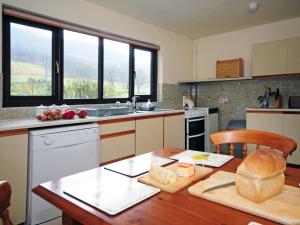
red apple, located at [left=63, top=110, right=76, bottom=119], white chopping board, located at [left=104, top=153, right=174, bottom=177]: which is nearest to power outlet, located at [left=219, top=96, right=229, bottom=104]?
red apple, located at [left=63, top=110, right=76, bottom=119]

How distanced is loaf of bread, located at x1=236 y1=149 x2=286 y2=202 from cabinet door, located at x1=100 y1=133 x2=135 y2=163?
182 centimetres

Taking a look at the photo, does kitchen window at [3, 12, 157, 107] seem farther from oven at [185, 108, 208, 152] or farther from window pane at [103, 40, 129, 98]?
oven at [185, 108, 208, 152]

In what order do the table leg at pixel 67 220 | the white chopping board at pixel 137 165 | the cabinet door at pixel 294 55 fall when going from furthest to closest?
the cabinet door at pixel 294 55, the white chopping board at pixel 137 165, the table leg at pixel 67 220

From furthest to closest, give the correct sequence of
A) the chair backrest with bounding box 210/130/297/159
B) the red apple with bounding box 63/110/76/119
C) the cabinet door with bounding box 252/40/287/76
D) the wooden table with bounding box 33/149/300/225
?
1. the cabinet door with bounding box 252/40/287/76
2. the red apple with bounding box 63/110/76/119
3. the chair backrest with bounding box 210/130/297/159
4. the wooden table with bounding box 33/149/300/225

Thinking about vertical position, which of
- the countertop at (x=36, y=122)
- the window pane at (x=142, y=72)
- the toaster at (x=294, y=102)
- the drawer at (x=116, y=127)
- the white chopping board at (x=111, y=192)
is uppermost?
the window pane at (x=142, y=72)

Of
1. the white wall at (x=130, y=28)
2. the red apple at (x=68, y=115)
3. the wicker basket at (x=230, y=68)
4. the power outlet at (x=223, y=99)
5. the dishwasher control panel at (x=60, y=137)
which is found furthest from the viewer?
the power outlet at (x=223, y=99)

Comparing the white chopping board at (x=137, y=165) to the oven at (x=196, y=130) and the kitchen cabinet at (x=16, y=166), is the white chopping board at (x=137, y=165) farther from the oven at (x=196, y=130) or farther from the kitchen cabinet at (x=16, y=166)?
the oven at (x=196, y=130)

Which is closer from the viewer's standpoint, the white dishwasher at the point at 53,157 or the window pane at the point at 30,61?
the white dishwasher at the point at 53,157

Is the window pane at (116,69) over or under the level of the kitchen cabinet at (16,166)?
over

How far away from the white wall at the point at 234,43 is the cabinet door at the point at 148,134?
1.98 meters

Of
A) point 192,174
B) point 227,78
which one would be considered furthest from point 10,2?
point 227,78

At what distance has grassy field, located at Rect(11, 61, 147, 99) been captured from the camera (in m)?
2.30

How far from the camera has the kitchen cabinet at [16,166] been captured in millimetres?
1649

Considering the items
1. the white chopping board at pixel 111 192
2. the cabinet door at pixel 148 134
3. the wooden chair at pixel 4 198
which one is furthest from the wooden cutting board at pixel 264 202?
the cabinet door at pixel 148 134
